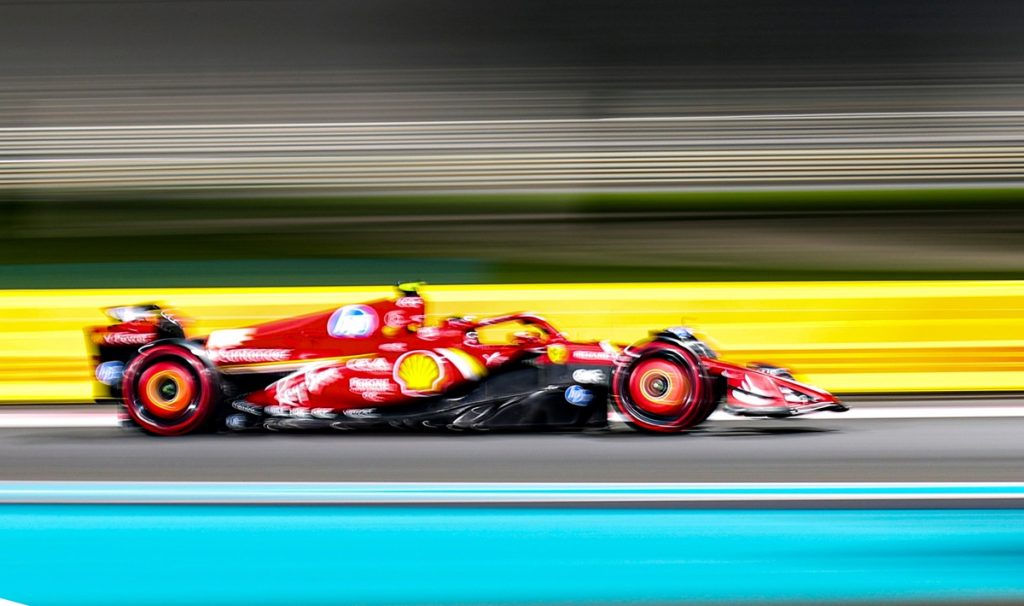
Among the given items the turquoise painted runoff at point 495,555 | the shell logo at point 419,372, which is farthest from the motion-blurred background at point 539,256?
→ the shell logo at point 419,372

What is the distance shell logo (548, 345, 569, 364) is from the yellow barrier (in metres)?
1.88

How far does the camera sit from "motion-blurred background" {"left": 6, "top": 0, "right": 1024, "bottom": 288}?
381 inches

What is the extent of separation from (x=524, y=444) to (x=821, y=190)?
609cm

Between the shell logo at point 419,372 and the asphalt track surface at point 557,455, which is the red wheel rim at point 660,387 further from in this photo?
the shell logo at point 419,372

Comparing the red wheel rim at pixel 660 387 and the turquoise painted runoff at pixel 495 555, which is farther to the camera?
the red wheel rim at pixel 660 387

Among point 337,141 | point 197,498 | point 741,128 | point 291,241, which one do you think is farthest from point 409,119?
point 197,498

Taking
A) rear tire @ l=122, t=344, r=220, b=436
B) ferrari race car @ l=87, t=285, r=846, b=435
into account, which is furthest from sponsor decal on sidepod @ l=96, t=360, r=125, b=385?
ferrari race car @ l=87, t=285, r=846, b=435

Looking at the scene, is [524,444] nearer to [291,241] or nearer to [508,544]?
[508,544]

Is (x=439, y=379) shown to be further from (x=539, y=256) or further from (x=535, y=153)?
(x=535, y=153)

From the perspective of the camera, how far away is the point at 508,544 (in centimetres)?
296

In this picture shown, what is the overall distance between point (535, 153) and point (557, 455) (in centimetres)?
602

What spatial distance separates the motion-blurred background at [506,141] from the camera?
31.7 ft

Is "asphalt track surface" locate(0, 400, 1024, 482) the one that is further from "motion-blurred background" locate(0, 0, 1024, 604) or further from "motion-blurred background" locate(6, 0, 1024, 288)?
"motion-blurred background" locate(6, 0, 1024, 288)

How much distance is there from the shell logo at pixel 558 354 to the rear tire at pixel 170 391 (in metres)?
1.43
